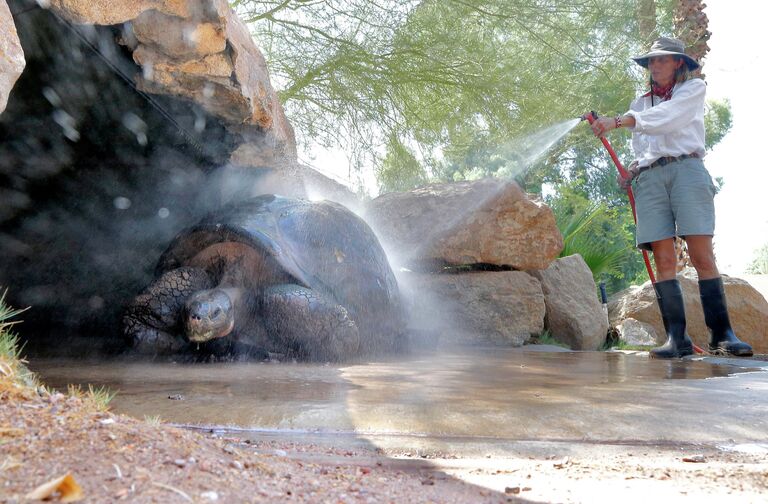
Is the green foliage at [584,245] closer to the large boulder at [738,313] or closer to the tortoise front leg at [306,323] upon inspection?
the large boulder at [738,313]

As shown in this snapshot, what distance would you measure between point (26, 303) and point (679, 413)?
4.53 m

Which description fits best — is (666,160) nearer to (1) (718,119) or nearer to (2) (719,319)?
(2) (719,319)

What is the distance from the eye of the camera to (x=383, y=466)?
1.48m

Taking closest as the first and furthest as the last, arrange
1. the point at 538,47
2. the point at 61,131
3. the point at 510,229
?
the point at 61,131 < the point at 510,229 < the point at 538,47

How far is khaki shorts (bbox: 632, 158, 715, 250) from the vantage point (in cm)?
459

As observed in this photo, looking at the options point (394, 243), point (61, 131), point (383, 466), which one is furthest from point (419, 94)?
point (383, 466)

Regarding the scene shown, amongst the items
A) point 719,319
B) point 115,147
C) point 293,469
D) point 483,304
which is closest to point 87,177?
point 115,147

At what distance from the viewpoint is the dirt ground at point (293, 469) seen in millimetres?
981

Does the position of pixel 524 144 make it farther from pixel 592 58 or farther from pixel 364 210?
pixel 364 210

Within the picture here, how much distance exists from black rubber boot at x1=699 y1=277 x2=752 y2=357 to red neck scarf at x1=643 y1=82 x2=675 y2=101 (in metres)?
1.41

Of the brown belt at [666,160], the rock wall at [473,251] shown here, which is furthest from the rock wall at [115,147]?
the brown belt at [666,160]

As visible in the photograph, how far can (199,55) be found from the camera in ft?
11.7

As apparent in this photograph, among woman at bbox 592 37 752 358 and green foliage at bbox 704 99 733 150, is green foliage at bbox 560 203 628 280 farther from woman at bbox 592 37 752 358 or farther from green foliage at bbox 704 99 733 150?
green foliage at bbox 704 99 733 150

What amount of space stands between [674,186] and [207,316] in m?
3.41
